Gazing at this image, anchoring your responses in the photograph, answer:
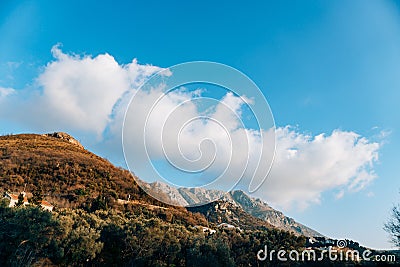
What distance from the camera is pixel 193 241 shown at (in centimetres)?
3152

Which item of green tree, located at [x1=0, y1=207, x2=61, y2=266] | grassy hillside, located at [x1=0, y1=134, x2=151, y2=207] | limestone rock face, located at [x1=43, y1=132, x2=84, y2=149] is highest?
limestone rock face, located at [x1=43, y1=132, x2=84, y2=149]

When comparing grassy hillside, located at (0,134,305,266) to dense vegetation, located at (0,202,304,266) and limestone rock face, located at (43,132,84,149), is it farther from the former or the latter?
limestone rock face, located at (43,132,84,149)

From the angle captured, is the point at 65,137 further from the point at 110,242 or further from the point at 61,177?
the point at 110,242

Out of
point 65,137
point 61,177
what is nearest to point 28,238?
point 61,177

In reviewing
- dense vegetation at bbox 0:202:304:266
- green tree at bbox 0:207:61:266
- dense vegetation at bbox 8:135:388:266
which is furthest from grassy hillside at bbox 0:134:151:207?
green tree at bbox 0:207:61:266

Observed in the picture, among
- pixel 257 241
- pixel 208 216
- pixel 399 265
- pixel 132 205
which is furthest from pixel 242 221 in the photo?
pixel 399 265

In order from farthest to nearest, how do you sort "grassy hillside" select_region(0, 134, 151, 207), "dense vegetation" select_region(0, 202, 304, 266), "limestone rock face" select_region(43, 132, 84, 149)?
"limestone rock face" select_region(43, 132, 84, 149) → "grassy hillside" select_region(0, 134, 151, 207) → "dense vegetation" select_region(0, 202, 304, 266)

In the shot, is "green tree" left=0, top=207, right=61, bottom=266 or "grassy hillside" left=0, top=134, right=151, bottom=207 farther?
"grassy hillside" left=0, top=134, right=151, bottom=207

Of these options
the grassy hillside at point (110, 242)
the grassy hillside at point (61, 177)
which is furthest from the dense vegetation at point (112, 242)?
the grassy hillside at point (61, 177)

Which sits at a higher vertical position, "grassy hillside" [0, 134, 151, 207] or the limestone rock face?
the limestone rock face

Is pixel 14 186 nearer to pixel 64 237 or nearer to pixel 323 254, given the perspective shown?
pixel 64 237

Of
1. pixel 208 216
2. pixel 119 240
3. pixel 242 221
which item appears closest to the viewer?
pixel 119 240

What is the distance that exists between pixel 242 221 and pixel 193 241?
7664cm

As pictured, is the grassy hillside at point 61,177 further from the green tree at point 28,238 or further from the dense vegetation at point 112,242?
the green tree at point 28,238
